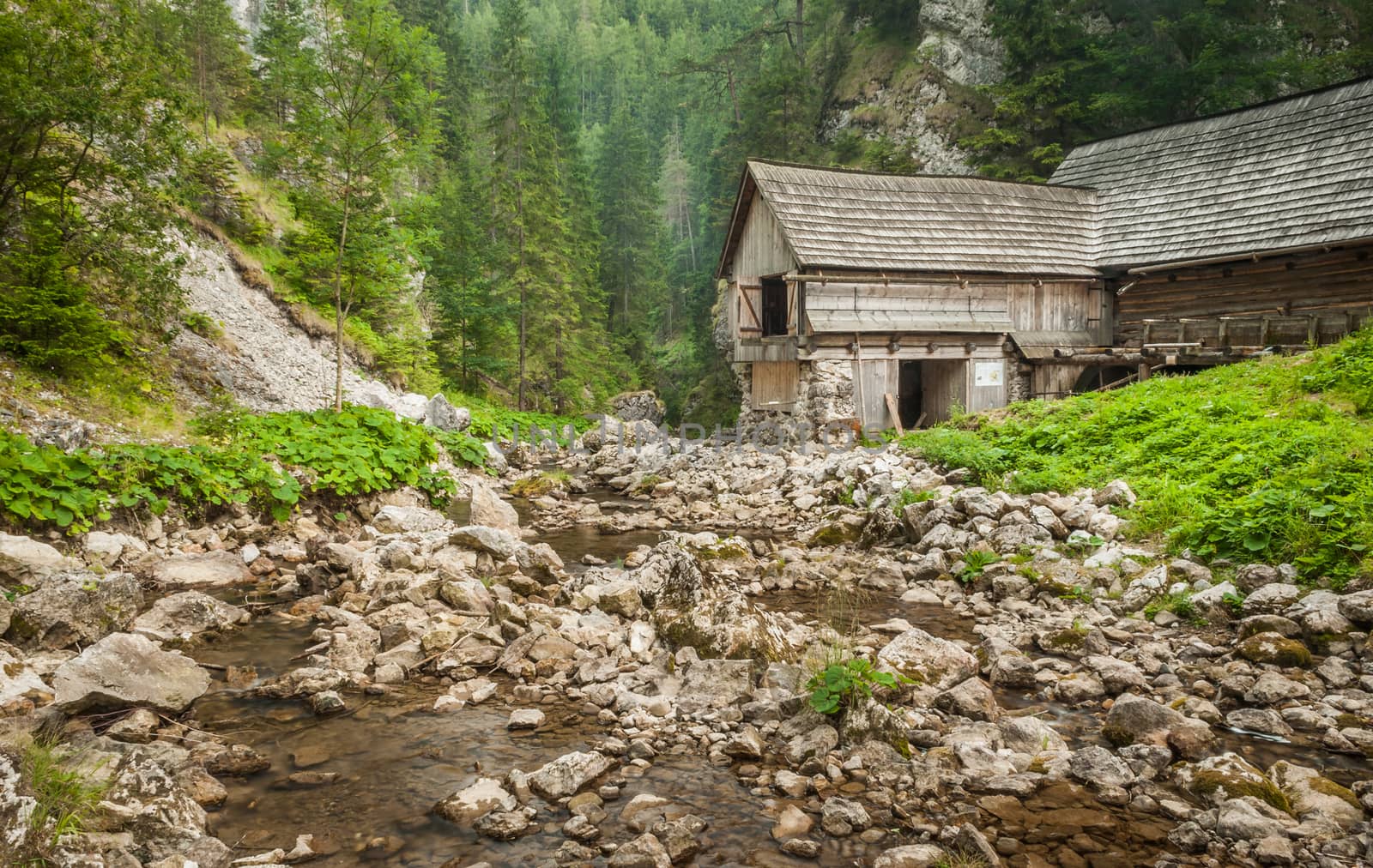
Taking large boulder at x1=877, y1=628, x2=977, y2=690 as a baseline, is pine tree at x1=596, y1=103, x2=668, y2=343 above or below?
above

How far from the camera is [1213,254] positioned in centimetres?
1997

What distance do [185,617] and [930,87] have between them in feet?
115

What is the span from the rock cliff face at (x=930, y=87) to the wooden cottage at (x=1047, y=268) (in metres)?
9.46

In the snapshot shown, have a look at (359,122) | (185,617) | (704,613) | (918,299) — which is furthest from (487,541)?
(918,299)

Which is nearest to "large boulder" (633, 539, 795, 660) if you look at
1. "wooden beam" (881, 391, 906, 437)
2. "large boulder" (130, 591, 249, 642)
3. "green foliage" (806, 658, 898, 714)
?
"green foliage" (806, 658, 898, 714)

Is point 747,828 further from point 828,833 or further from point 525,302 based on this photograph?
point 525,302

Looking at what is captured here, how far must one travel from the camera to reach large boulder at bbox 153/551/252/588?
339 inches

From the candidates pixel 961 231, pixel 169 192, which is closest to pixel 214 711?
pixel 169 192

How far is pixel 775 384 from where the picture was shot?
22.1 metres

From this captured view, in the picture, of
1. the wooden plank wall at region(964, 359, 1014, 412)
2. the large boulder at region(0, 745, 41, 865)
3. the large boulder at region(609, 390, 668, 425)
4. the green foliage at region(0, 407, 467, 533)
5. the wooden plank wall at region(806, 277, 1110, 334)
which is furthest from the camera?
the large boulder at region(609, 390, 668, 425)

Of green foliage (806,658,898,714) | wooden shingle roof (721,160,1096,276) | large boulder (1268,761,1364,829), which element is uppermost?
wooden shingle roof (721,160,1096,276)

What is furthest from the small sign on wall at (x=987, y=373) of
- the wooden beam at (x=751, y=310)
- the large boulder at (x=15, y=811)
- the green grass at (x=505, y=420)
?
the large boulder at (x=15, y=811)

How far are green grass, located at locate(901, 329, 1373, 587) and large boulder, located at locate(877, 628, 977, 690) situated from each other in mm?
3721

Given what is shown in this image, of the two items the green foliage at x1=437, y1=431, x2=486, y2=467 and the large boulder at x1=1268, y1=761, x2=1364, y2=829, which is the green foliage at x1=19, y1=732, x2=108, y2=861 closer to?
the large boulder at x1=1268, y1=761, x2=1364, y2=829
